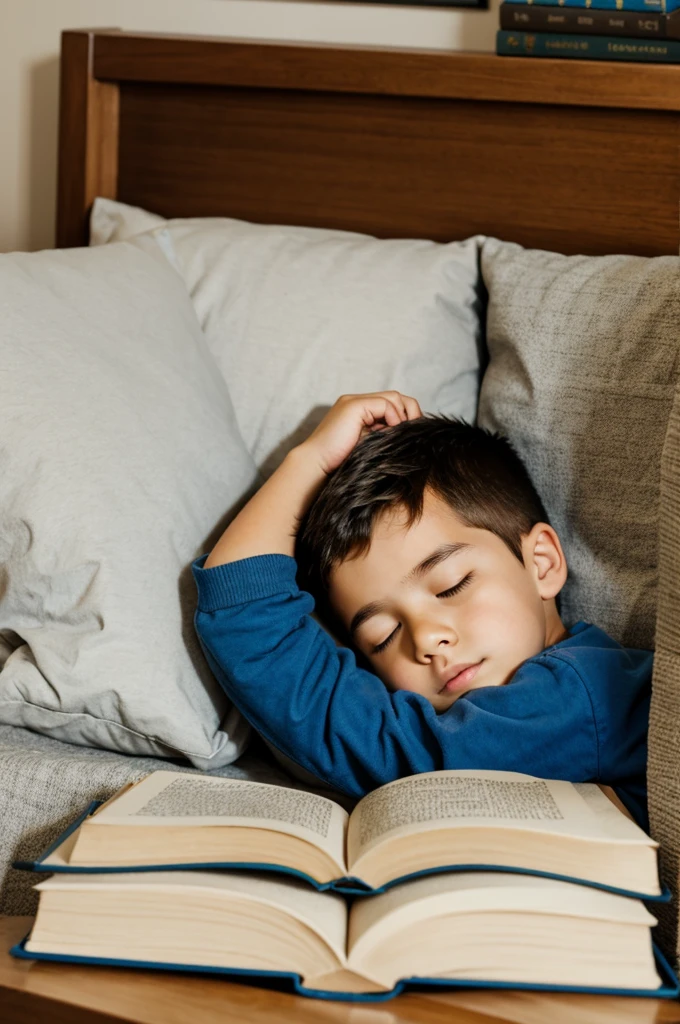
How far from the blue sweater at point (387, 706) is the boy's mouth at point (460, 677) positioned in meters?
0.02

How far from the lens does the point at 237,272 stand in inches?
55.5

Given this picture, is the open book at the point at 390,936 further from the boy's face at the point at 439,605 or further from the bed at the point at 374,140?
the bed at the point at 374,140

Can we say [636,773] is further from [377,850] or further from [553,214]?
[553,214]

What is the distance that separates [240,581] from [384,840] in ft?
1.19

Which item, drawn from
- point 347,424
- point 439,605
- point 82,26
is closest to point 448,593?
point 439,605

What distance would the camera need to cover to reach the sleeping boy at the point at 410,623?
0.96 m

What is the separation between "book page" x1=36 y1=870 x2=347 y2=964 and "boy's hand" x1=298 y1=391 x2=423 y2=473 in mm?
542

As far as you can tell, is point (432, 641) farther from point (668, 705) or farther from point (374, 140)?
point (374, 140)

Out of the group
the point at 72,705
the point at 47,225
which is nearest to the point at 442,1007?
the point at 72,705

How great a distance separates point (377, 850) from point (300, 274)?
0.86m

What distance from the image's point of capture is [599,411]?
117cm

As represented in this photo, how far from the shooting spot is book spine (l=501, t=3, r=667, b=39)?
1.39 metres

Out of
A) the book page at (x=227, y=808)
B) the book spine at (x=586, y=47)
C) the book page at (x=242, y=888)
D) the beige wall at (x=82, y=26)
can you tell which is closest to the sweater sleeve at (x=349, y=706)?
the book page at (x=227, y=808)

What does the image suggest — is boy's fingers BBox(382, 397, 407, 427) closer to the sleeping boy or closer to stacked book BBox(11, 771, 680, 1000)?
the sleeping boy
